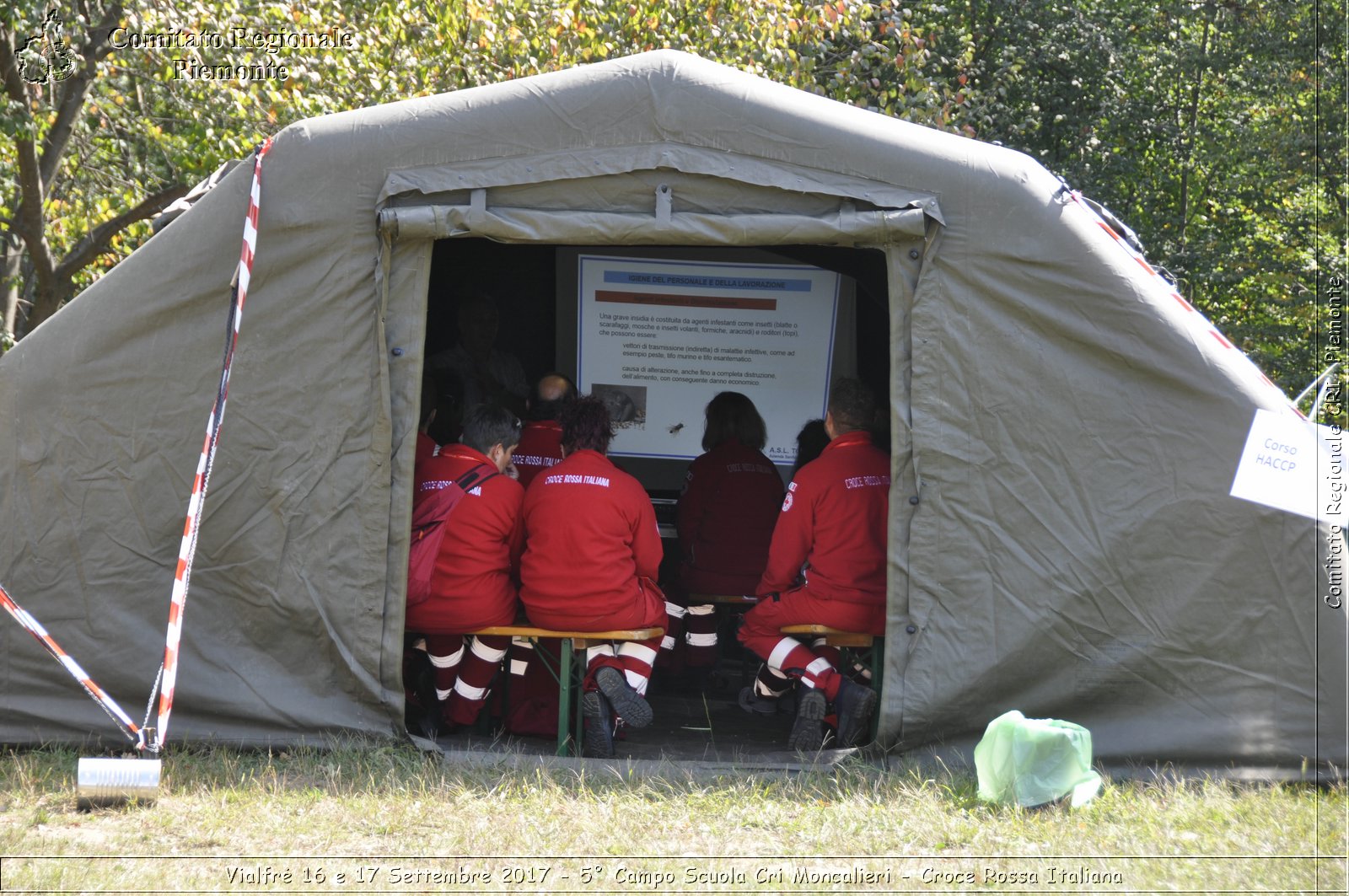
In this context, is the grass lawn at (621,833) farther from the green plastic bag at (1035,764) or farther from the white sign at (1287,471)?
the white sign at (1287,471)

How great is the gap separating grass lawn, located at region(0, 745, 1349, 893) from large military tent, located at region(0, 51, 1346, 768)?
343 millimetres

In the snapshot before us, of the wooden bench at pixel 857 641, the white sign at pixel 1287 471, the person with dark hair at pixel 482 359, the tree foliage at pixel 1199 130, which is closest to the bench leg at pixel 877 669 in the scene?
the wooden bench at pixel 857 641

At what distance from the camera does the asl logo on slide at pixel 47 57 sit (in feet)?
28.6

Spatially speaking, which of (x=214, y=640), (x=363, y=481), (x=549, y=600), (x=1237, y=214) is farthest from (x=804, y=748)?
(x=1237, y=214)

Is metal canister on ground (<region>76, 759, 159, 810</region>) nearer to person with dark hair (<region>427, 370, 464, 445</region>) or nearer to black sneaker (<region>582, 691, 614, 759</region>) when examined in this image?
black sneaker (<region>582, 691, 614, 759</region>)

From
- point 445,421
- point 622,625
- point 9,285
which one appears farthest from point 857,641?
point 9,285

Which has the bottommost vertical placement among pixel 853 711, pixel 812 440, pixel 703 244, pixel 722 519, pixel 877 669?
pixel 853 711

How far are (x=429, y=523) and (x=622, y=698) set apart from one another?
1085mm

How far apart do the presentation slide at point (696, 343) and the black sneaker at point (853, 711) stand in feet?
7.59

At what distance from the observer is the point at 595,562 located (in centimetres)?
507

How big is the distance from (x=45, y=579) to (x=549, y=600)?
2030mm

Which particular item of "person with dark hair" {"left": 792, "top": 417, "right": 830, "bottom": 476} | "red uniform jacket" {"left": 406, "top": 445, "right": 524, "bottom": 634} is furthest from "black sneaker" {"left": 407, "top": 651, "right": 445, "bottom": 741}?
"person with dark hair" {"left": 792, "top": 417, "right": 830, "bottom": 476}

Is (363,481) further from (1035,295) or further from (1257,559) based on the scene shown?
(1257,559)

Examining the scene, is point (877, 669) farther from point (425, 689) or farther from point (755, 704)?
point (425, 689)
